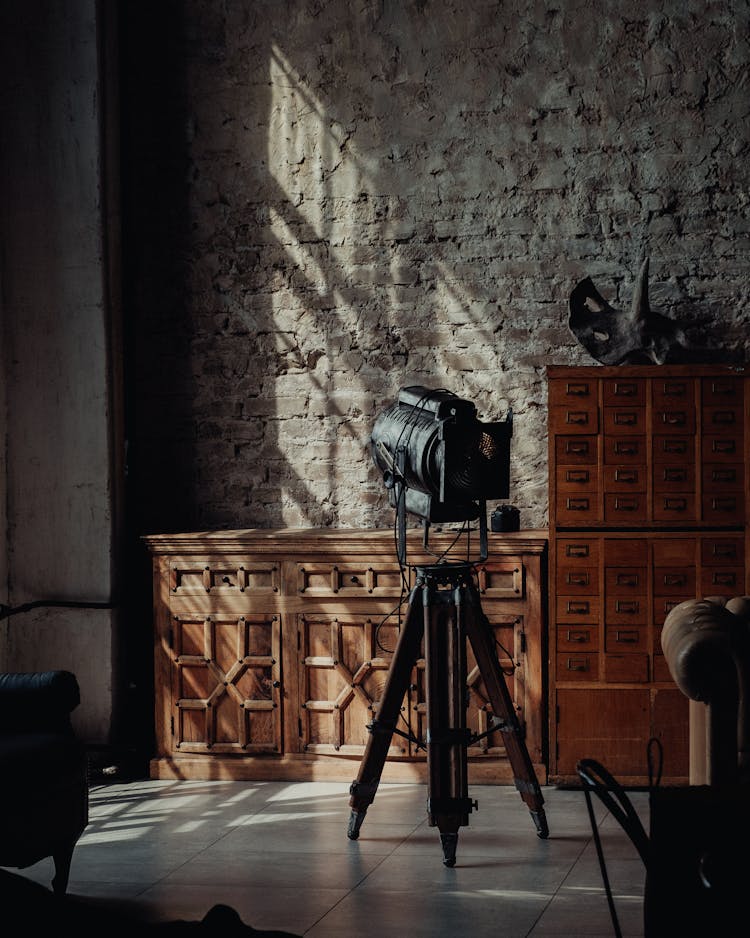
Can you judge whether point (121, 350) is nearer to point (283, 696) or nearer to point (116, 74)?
point (116, 74)

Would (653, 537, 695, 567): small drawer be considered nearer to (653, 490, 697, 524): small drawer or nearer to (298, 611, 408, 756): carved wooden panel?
(653, 490, 697, 524): small drawer

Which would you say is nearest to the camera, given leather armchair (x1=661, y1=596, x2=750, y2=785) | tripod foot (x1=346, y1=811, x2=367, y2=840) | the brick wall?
leather armchair (x1=661, y1=596, x2=750, y2=785)

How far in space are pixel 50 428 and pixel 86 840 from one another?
→ 6.80ft

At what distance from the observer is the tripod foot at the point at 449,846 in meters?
4.06

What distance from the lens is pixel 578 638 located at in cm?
509

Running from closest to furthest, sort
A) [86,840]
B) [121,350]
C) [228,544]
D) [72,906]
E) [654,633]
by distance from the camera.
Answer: [72,906]
[86,840]
[654,633]
[228,544]
[121,350]

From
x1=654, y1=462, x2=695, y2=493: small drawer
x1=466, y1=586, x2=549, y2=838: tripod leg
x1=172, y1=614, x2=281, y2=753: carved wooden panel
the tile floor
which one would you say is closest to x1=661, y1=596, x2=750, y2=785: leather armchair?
the tile floor

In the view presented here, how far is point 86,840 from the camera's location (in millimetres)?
4453

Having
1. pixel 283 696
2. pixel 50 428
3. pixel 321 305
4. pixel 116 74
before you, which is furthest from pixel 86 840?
pixel 116 74

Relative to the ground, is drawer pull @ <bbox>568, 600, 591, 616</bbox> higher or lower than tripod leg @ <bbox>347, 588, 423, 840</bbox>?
higher

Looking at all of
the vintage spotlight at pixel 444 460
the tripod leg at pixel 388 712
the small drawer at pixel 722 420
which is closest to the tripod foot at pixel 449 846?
the tripod leg at pixel 388 712

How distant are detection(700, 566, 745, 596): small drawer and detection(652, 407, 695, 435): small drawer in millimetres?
625

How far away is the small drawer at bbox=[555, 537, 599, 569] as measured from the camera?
201 inches

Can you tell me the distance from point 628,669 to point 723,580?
0.57m
